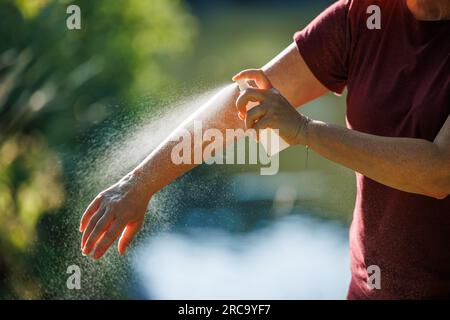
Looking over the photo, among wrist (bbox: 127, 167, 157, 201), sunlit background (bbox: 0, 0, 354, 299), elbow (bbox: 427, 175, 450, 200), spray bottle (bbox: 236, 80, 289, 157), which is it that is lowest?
sunlit background (bbox: 0, 0, 354, 299)

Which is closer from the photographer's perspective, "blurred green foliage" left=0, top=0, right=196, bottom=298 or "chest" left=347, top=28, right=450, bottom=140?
"chest" left=347, top=28, right=450, bottom=140

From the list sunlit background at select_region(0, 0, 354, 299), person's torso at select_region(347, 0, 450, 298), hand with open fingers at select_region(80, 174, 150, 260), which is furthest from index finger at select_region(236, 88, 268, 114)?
sunlit background at select_region(0, 0, 354, 299)

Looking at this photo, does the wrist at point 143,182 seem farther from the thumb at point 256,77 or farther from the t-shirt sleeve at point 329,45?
the t-shirt sleeve at point 329,45

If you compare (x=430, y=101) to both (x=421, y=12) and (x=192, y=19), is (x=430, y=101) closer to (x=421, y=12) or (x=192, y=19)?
(x=421, y=12)

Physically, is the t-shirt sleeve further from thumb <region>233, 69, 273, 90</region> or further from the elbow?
the elbow

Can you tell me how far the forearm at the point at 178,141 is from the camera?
1.68 m

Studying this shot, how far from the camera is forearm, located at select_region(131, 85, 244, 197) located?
1675 millimetres

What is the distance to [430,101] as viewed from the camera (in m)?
1.45

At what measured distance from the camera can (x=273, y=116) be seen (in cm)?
146

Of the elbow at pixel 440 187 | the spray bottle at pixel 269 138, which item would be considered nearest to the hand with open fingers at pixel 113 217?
the spray bottle at pixel 269 138

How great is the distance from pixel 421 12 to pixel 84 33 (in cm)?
291

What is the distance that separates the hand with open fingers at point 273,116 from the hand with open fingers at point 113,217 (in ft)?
1.19

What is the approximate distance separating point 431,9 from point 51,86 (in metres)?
2.81
